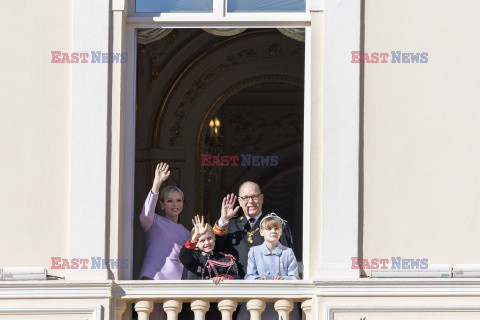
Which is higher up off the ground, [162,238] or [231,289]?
[162,238]

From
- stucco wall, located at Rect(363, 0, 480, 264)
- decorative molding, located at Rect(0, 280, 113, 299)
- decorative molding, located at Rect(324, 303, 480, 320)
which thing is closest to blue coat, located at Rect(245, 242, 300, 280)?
decorative molding, located at Rect(324, 303, 480, 320)

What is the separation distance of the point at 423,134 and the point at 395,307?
1610mm

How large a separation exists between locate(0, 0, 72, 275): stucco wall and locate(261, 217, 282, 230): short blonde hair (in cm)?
177

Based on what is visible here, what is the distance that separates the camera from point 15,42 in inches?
508

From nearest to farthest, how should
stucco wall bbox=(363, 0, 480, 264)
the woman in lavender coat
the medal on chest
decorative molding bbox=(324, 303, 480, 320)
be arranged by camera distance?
decorative molding bbox=(324, 303, 480, 320) < stucco wall bbox=(363, 0, 480, 264) < the woman in lavender coat < the medal on chest

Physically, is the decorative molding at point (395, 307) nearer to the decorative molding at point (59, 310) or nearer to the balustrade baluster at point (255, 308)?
the balustrade baluster at point (255, 308)

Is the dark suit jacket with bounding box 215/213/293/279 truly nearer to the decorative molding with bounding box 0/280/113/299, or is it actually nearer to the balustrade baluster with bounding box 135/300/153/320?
the balustrade baluster with bounding box 135/300/153/320

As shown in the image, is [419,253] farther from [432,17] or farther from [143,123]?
[143,123]

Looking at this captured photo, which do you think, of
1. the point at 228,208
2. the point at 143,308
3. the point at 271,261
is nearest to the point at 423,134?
the point at 271,261

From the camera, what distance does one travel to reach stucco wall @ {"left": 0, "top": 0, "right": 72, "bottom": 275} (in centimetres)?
1257

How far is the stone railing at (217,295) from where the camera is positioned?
40.4 feet

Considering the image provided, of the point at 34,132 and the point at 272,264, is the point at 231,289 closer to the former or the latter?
the point at 272,264

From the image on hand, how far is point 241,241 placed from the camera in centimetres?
1291

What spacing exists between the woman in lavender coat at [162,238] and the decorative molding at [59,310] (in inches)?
24.7
